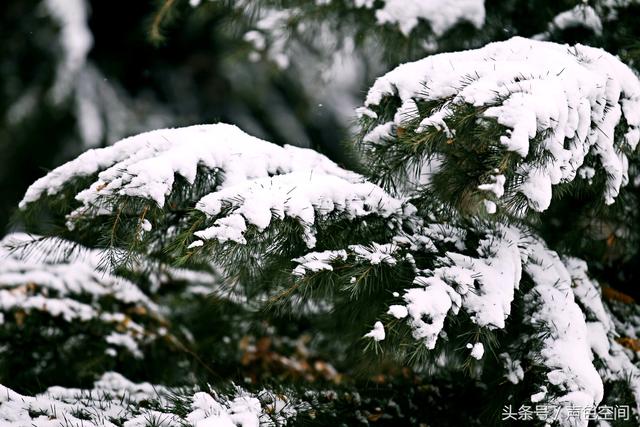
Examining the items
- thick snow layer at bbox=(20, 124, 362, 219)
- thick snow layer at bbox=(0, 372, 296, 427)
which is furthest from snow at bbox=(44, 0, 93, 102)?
thick snow layer at bbox=(0, 372, 296, 427)

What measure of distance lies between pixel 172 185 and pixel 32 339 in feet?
2.94

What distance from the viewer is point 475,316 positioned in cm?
94

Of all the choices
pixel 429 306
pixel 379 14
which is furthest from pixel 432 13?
pixel 429 306

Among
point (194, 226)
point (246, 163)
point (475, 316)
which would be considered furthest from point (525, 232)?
point (194, 226)

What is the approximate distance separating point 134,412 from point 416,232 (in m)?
0.61

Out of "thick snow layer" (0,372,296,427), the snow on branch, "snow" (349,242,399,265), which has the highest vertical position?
the snow on branch

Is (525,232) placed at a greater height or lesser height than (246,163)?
lesser

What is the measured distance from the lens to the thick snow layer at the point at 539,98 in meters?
0.88

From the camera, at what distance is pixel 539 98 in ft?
2.87

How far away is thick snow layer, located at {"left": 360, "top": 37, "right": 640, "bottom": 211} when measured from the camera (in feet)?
2.88

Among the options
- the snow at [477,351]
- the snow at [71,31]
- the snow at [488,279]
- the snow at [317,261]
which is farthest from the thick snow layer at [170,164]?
the snow at [71,31]

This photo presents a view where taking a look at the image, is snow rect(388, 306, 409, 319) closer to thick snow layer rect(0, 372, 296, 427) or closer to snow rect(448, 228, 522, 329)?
snow rect(448, 228, 522, 329)

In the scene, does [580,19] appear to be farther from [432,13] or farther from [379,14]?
[379,14]

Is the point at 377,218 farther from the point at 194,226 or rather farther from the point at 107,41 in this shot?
the point at 107,41
